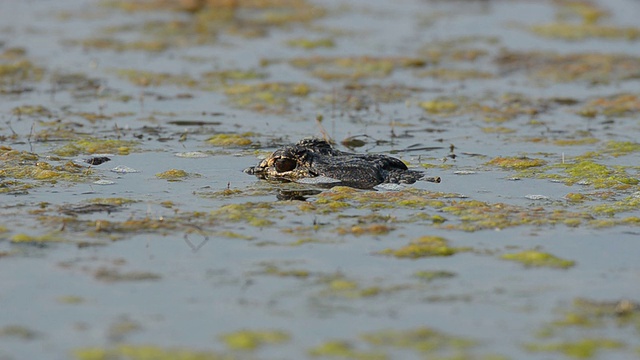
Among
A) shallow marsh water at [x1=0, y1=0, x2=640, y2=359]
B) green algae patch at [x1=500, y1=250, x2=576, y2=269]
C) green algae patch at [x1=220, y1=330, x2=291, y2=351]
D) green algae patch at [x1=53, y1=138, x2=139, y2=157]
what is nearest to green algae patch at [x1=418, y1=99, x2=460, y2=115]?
shallow marsh water at [x1=0, y1=0, x2=640, y2=359]

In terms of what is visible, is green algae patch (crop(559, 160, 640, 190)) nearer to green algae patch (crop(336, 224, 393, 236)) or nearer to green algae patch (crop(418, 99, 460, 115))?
green algae patch (crop(336, 224, 393, 236))

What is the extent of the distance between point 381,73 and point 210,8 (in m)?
8.51

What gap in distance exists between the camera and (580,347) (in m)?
6.34

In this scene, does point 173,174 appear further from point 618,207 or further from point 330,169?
point 618,207

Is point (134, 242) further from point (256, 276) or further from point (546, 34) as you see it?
point (546, 34)

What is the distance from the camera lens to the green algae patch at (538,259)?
25.9 feet

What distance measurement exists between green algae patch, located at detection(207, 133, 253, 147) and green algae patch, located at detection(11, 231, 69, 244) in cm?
451

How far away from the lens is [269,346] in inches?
247

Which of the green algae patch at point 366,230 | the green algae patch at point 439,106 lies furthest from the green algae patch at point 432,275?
the green algae patch at point 439,106

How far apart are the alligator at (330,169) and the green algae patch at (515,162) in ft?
3.80

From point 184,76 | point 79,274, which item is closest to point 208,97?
point 184,76

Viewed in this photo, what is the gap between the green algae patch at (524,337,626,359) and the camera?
6.27 meters

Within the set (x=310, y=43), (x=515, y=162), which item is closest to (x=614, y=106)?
(x=515, y=162)

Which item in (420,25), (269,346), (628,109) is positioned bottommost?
(269,346)
